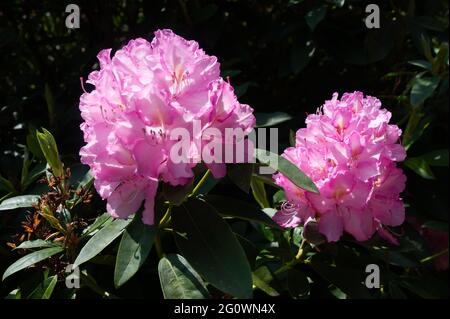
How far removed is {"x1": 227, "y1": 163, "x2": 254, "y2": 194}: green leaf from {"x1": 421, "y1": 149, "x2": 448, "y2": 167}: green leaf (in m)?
0.86

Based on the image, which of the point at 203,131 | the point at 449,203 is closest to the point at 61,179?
the point at 203,131

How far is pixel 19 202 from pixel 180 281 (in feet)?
1.34

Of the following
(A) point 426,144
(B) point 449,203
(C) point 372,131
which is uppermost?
(C) point 372,131

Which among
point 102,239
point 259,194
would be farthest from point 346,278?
point 102,239

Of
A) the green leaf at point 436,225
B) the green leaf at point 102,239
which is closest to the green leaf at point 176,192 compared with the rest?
the green leaf at point 102,239

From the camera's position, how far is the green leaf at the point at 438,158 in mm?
1695

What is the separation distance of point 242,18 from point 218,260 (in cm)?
117

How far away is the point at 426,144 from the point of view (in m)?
1.96

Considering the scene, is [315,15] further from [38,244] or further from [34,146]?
[38,244]

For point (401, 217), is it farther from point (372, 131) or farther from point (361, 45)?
point (361, 45)

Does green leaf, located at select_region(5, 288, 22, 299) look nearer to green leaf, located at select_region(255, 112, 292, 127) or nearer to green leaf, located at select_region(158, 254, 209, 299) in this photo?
green leaf, located at select_region(158, 254, 209, 299)

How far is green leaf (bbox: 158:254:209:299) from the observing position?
1021mm

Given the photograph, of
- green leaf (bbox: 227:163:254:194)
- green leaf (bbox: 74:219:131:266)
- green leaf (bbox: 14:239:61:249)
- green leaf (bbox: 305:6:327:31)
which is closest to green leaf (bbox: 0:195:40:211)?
green leaf (bbox: 14:239:61:249)

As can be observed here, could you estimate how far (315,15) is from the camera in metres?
1.66
